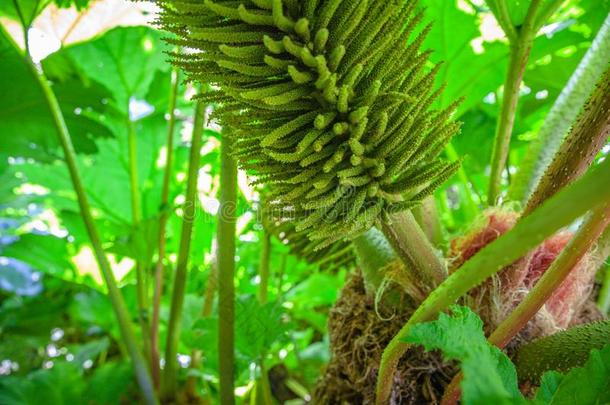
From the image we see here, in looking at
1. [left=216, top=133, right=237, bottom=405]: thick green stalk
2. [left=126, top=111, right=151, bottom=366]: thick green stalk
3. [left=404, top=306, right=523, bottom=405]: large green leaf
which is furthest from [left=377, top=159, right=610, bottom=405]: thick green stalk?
[left=126, top=111, right=151, bottom=366]: thick green stalk

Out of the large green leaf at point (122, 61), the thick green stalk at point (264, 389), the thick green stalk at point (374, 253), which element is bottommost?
the thick green stalk at point (264, 389)

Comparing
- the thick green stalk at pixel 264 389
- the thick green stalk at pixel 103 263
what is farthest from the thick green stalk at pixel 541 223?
the thick green stalk at pixel 103 263

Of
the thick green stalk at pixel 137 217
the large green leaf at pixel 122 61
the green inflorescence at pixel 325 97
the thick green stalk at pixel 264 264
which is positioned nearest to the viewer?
the green inflorescence at pixel 325 97

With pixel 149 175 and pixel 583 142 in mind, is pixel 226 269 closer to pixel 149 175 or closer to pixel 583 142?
pixel 583 142

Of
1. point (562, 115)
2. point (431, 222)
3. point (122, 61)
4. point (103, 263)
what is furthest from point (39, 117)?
point (562, 115)

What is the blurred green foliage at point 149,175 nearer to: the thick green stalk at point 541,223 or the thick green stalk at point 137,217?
the thick green stalk at point 137,217

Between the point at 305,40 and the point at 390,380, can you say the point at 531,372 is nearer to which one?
the point at 390,380
